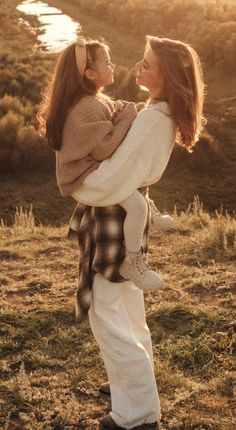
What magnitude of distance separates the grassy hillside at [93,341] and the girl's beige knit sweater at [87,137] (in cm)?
138

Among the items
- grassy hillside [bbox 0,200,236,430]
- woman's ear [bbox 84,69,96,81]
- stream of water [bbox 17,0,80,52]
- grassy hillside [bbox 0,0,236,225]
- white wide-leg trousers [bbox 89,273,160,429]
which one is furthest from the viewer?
stream of water [bbox 17,0,80,52]

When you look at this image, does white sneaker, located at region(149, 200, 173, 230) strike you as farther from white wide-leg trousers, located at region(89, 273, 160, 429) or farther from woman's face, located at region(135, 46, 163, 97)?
woman's face, located at region(135, 46, 163, 97)

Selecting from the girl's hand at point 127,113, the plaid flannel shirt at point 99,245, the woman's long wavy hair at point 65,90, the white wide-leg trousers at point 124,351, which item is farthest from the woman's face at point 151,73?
the white wide-leg trousers at point 124,351

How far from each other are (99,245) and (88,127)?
568 millimetres

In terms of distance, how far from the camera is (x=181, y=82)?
3156mm

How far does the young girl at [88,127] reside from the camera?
10.3 feet

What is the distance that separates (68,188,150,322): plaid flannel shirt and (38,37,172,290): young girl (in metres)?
0.07

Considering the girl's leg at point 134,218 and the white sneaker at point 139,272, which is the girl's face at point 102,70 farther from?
the white sneaker at point 139,272

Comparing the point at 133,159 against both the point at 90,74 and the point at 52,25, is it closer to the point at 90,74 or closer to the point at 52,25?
the point at 90,74

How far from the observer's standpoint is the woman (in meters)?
3.14

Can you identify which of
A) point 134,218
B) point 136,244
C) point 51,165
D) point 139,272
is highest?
point 134,218

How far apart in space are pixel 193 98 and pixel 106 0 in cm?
3552


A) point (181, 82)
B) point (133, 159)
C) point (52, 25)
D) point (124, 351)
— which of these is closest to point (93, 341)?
point (124, 351)

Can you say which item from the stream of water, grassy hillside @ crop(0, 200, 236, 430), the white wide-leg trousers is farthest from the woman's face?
the stream of water
